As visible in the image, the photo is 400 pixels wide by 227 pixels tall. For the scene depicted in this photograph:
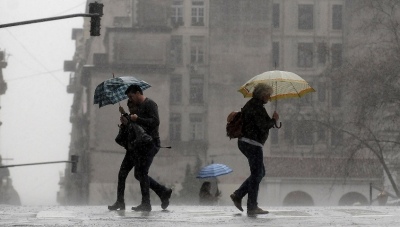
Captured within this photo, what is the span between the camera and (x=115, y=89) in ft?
51.7

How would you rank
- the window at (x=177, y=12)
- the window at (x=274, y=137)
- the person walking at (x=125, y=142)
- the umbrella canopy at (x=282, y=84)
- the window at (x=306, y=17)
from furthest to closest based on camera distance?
the window at (x=306, y=17) → the window at (x=177, y=12) → the window at (x=274, y=137) → the umbrella canopy at (x=282, y=84) → the person walking at (x=125, y=142)

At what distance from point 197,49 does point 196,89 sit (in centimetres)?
297

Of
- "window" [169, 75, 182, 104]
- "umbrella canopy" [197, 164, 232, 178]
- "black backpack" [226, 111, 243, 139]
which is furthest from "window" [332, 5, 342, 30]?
"black backpack" [226, 111, 243, 139]

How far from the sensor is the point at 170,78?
3543 inches

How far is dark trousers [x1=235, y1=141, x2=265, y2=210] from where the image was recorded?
1453 centimetres

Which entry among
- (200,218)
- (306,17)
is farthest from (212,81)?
(200,218)

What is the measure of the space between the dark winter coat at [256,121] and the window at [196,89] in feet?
251

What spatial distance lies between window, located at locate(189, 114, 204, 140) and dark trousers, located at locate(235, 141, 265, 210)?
75293mm

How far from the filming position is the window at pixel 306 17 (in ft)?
311

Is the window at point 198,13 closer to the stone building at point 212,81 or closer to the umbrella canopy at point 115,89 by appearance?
the stone building at point 212,81

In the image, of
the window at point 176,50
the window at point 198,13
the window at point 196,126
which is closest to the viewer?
the window at point 196,126

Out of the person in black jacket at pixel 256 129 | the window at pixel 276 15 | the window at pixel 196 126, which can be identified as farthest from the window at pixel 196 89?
the person in black jacket at pixel 256 129

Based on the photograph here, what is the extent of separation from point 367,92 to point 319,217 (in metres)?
35.4

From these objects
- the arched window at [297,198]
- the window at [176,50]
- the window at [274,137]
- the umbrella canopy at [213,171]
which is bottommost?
the arched window at [297,198]
